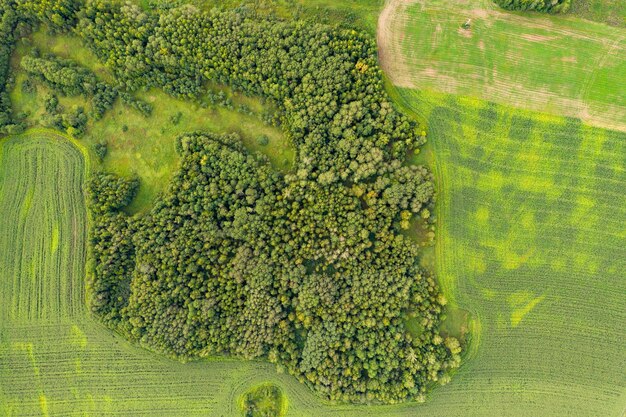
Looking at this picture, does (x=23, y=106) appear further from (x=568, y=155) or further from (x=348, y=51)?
(x=568, y=155)

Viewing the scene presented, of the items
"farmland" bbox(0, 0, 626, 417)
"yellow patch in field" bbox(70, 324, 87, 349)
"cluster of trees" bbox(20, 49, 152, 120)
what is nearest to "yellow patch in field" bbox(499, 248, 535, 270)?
"farmland" bbox(0, 0, 626, 417)

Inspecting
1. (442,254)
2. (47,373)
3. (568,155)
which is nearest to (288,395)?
(442,254)

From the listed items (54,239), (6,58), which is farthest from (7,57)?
(54,239)

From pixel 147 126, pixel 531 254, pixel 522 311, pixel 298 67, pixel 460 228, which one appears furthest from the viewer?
pixel 147 126

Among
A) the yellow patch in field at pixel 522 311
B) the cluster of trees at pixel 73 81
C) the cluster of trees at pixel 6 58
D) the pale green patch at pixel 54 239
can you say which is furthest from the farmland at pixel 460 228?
the cluster of trees at pixel 6 58

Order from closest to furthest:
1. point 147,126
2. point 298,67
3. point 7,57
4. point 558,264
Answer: point 298,67 < point 558,264 < point 7,57 < point 147,126

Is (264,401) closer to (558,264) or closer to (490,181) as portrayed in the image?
(490,181)
